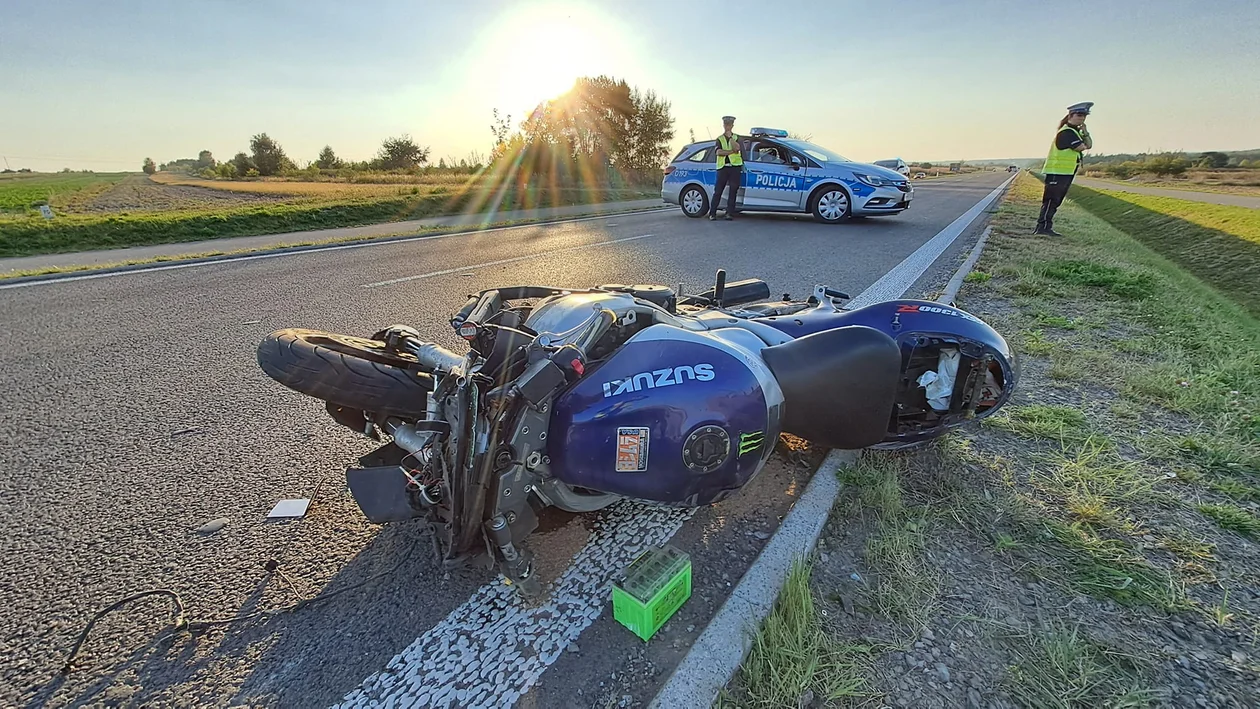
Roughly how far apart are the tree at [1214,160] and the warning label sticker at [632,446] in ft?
211

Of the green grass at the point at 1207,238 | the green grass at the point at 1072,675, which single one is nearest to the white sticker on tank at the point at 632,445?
the green grass at the point at 1072,675

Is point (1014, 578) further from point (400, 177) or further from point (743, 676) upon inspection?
point (400, 177)

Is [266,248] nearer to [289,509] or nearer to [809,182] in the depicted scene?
[289,509]

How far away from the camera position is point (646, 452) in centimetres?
165

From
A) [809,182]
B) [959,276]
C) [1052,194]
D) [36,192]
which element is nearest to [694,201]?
[809,182]

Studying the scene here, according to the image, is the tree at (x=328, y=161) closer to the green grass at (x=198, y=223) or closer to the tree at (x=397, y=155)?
the tree at (x=397, y=155)

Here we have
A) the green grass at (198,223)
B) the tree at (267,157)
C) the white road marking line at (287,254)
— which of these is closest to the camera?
the white road marking line at (287,254)

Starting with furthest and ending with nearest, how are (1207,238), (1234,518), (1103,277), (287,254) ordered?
(1207,238)
(287,254)
(1103,277)
(1234,518)

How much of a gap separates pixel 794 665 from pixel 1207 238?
1285 cm

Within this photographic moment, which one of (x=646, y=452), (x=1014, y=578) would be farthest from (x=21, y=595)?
(x=1014, y=578)

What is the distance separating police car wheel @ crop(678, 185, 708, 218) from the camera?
12.7m

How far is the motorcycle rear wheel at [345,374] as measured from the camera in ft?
6.16

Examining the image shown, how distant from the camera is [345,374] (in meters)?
1.91

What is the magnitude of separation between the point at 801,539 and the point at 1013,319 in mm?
3593
